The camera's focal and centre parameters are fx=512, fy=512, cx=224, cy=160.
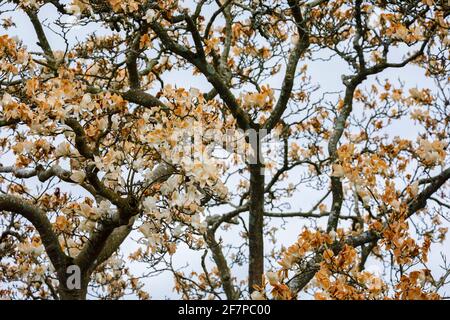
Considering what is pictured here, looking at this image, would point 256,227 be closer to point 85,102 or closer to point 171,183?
point 171,183

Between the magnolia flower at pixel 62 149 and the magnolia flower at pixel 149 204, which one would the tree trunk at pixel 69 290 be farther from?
the magnolia flower at pixel 149 204

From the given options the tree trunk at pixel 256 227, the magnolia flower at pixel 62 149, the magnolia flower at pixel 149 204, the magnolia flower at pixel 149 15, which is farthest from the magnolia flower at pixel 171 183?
the tree trunk at pixel 256 227

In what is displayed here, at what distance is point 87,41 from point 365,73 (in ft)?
11.2

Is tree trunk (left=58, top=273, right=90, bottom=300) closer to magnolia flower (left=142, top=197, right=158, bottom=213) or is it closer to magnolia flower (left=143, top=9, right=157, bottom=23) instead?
magnolia flower (left=142, top=197, right=158, bottom=213)

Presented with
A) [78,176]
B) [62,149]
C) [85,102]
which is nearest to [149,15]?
[85,102]

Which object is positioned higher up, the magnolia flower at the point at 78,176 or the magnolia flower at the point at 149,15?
the magnolia flower at the point at 149,15

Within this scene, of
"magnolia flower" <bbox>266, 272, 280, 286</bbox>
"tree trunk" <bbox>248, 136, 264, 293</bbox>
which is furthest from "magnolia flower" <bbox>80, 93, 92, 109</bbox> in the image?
"tree trunk" <bbox>248, 136, 264, 293</bbox>

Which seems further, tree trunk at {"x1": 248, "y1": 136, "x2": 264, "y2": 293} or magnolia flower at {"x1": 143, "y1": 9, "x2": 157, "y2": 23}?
tree trunk at {"x1": 248, "y1": 136, "x2": 264, "y2": 293}

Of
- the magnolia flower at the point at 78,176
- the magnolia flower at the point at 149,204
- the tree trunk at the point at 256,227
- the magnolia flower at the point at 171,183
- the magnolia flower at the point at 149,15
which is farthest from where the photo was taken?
the tree trunk at the point at 256,227

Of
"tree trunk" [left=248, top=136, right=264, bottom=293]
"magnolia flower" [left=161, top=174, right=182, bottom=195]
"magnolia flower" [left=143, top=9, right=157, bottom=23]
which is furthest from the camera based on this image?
"tree trunk" [left=248, top=136, right=264, bottom=293]

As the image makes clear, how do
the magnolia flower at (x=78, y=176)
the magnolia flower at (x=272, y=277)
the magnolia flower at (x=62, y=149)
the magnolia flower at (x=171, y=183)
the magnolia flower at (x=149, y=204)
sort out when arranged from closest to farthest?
the magnolia flower at (x=272, y=277), the magnolia flower at (x=171, y=183), the magnolia flower at (x=149, y=204), the magnolia flower at (x=78, y=176), the magnolia flower at (x=62, y=149)

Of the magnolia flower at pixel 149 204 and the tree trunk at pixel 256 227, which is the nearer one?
the magnolia flower at pixel 149 204

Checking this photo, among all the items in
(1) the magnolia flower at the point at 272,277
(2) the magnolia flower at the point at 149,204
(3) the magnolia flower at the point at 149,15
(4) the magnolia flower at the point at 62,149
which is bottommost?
(1) the magnolia flower at the point at 272,277

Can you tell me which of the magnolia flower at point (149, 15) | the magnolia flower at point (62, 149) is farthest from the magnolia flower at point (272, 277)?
the magnolia flower at point (149, 15)
